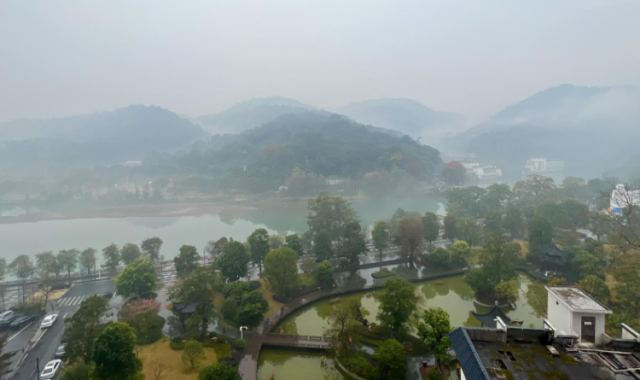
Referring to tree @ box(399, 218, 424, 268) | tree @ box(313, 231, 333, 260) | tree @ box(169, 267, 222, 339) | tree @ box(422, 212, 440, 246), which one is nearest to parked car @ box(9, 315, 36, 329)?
tree @ box(169, 267, 222, 339)

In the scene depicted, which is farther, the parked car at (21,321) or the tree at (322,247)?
the tree at (322,247)

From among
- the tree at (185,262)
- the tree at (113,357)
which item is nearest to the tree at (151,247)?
the tree at (185,262)

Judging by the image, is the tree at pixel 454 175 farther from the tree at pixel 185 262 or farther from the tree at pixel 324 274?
the tree at pixel 185 262

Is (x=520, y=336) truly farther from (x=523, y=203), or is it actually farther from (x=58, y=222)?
(x=58, y=222)

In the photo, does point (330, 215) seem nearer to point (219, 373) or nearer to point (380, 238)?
Result: point (380, 238)

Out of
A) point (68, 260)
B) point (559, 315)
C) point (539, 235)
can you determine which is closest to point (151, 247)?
point (68, 260)
